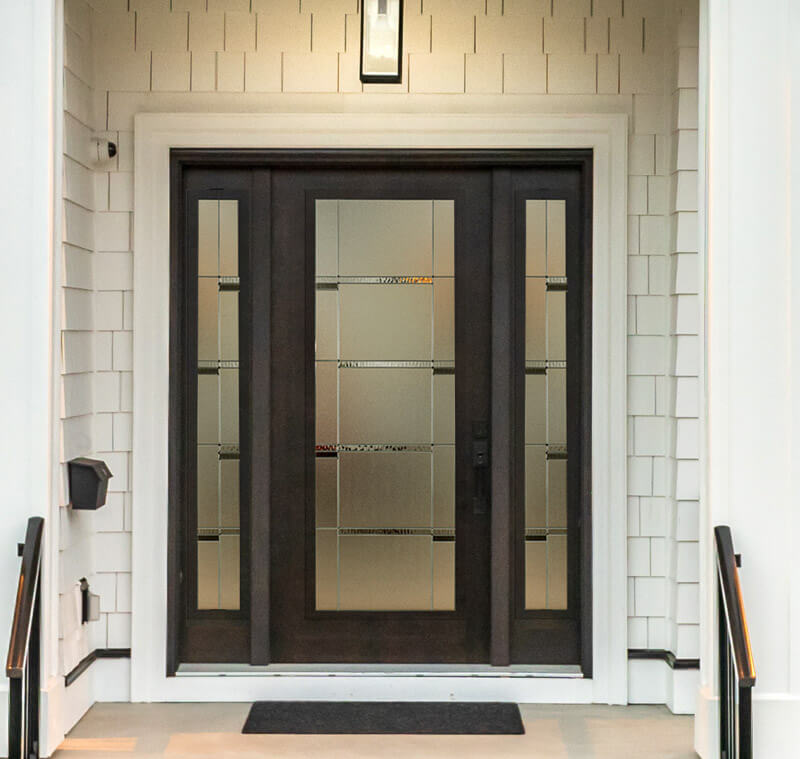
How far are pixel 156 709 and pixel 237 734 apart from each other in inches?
16.7

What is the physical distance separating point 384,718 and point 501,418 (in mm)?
1235

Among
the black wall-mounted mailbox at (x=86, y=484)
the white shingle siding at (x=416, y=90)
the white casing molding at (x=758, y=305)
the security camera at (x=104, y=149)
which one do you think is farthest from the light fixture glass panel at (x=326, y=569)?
the security camera at (x=104, y=149)

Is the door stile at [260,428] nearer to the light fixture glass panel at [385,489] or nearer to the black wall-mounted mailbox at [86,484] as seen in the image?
the light fixture glass panel at [385,489]

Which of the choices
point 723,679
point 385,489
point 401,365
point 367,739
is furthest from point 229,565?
point 723,679

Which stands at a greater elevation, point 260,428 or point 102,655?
point 260,428

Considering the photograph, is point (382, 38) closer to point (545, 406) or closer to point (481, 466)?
point (545, 406)

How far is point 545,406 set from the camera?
3965 mm

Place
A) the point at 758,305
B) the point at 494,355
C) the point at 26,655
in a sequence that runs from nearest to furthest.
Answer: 1. the point at 26,655
2. the point at 758,305
3. the point at 494,355

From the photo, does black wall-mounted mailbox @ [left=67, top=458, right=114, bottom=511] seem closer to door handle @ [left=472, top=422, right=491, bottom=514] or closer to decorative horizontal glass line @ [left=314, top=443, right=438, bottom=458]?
decorative horizontal glass line @ [left=314, top=443, right=438, bottom=458]

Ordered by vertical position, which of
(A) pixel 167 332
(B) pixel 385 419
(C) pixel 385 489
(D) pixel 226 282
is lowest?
(C) pixel 385 489

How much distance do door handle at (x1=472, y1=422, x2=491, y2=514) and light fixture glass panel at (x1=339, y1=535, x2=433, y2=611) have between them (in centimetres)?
25

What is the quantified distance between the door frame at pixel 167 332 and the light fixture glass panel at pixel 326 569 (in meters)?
0.31

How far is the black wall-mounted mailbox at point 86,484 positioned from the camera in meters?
A: 3.49

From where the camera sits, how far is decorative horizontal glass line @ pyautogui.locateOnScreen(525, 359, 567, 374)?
3.96 metres
